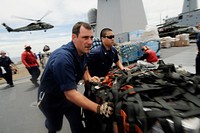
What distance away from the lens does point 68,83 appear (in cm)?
130

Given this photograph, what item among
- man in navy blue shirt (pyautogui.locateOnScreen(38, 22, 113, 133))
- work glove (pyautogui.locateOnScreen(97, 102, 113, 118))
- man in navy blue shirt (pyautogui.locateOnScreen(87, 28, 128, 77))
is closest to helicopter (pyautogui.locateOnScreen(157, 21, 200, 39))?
man in navy blue shirt (pyautogui.locateOnScreen(87, 28, 128, 77))

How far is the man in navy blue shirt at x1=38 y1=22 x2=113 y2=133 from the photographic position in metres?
1.29

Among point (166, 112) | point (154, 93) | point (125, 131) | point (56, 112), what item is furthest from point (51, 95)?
point (166, 112)

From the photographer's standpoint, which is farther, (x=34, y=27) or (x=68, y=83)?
(x=34, y=27)

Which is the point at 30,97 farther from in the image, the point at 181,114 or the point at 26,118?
A: the point at 181,114

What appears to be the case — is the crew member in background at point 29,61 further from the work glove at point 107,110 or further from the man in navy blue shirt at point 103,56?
the work glove at point 107,110

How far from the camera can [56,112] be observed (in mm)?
1822

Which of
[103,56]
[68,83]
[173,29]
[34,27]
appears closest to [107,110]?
[68,83]

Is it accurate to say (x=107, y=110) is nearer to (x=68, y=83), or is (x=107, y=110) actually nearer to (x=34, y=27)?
(x=68, y=83)

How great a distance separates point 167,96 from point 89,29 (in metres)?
0.89

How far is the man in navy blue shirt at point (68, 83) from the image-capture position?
1.29 meters

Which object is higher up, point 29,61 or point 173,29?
point 173,29

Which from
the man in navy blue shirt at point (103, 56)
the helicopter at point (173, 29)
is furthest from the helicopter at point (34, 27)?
the man in navy blue shirt at point (103, 56)

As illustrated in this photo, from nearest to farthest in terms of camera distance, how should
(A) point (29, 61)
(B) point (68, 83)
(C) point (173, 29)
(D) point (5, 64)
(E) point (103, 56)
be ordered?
1. (B) point (68, 83)
2. (E) point (103, 56)
3. (A) point (29, 61)
4. (D) point (5, 64)
5. (C) point (173, 29)
